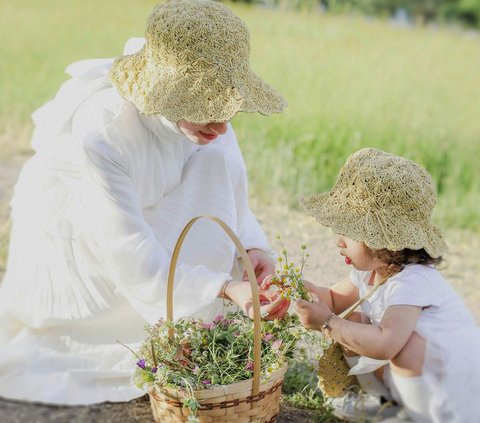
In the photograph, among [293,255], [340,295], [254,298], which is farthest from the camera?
[293,255]

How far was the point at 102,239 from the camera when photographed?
2.77m

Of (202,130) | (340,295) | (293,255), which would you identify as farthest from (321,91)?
(202,130)

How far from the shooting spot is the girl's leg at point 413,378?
2500 millimetres

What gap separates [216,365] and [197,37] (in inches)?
38.2

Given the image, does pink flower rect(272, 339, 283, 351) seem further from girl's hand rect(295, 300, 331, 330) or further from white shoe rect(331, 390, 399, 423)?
white shoe rect(331, 390, 399, 423)

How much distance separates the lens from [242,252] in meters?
2.41

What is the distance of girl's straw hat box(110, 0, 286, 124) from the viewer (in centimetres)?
255

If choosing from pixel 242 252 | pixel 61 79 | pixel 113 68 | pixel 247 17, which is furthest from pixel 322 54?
pixel 242 252

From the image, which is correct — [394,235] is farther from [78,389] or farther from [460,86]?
[460,86]

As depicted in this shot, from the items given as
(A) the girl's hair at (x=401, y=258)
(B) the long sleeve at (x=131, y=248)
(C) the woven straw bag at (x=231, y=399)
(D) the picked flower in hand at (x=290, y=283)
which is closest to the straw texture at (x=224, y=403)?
(C) the woven straw bag at (x=231, y=399)

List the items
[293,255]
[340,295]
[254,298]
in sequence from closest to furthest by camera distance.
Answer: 1. [254,298]
2. [340,295]
3. [293,255]

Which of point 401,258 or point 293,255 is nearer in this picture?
point 401,258

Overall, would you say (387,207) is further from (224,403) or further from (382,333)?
(224,403)

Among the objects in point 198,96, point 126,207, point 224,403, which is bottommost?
point 224,403
